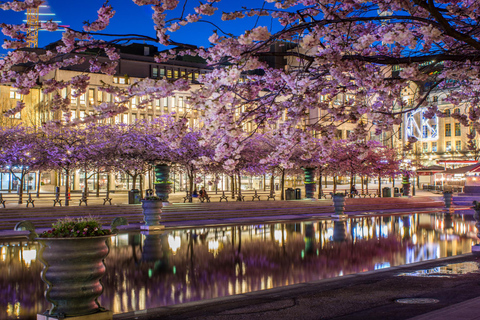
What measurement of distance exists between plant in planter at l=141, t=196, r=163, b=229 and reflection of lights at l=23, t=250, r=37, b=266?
6.81 metres

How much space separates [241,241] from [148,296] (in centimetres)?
968

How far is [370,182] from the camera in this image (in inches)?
3826

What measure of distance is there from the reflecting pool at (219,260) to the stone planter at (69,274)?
1.47 meters

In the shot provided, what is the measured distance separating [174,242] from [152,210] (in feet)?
15.2

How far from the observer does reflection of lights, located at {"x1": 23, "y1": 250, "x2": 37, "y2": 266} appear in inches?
571

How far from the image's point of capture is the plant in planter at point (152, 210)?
23.2m

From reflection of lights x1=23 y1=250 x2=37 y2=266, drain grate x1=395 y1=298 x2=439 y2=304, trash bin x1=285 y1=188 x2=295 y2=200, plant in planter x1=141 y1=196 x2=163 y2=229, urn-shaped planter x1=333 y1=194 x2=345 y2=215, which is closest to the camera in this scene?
drain grate x1=395 y1=298 x2=439 y2=304

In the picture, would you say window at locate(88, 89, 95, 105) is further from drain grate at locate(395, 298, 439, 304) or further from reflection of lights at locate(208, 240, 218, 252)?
drain grate at locate(395, 298, 439, 304)

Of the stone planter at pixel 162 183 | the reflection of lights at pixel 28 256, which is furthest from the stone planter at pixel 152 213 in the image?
the stone planter at pixel 162 183

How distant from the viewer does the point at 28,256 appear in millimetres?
15617

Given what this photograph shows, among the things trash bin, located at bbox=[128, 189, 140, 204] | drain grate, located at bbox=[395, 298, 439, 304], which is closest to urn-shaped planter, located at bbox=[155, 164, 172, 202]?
trash bin, located at bbox=[128, 189, 140, 204]

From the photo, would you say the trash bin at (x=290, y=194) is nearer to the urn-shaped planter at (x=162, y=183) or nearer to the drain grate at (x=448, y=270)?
the urn-shaped planter at (x=162, y=183)

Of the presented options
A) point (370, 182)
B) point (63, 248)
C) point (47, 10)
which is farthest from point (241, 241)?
point (47, 10)

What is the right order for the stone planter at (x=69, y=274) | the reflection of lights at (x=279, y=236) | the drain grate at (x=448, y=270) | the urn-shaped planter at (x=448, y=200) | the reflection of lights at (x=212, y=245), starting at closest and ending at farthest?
the stone planter at (x=69, y=274)
the drain grate at (x=448, y=270)
the reflection of lights at (x=212, y=245)
the reflection of lights at (x=279, y=236)
the urn-shaped planter at (x=448, y=200)
